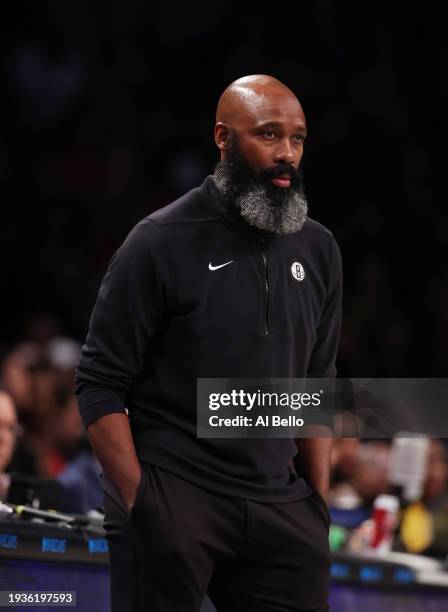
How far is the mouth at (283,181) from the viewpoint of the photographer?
8.42ft

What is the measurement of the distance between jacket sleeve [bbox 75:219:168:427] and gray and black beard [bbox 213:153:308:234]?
0.20 m

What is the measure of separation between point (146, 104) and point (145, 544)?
7.05 metres

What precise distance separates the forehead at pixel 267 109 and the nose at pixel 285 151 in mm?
39

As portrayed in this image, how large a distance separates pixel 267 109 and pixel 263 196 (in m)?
0.18

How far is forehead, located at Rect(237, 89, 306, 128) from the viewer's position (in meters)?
2.52

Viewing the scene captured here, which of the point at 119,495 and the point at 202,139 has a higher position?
the point at 202,139

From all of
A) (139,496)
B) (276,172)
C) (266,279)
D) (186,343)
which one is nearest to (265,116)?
(276,172)

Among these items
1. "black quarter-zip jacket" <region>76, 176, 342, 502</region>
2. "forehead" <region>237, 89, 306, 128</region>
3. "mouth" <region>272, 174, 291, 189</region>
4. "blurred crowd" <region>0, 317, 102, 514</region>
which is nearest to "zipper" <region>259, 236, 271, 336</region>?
"black quarter-zip jacket" <region>76, 176, 342, 502</region>

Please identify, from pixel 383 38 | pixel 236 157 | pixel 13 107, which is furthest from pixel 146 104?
pixel 236 157

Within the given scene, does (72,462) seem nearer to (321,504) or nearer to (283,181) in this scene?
(321,504)

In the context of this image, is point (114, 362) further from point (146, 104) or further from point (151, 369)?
point (146, 104)

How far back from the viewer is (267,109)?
8.28ft

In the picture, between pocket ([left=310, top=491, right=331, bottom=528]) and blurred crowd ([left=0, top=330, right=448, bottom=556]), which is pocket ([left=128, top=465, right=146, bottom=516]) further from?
blurred crowd ([left=0, top=330, right=448, bottom=556])

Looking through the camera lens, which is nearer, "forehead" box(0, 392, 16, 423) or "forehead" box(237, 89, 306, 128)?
"forehead" box(237, 89, 306, 128)
